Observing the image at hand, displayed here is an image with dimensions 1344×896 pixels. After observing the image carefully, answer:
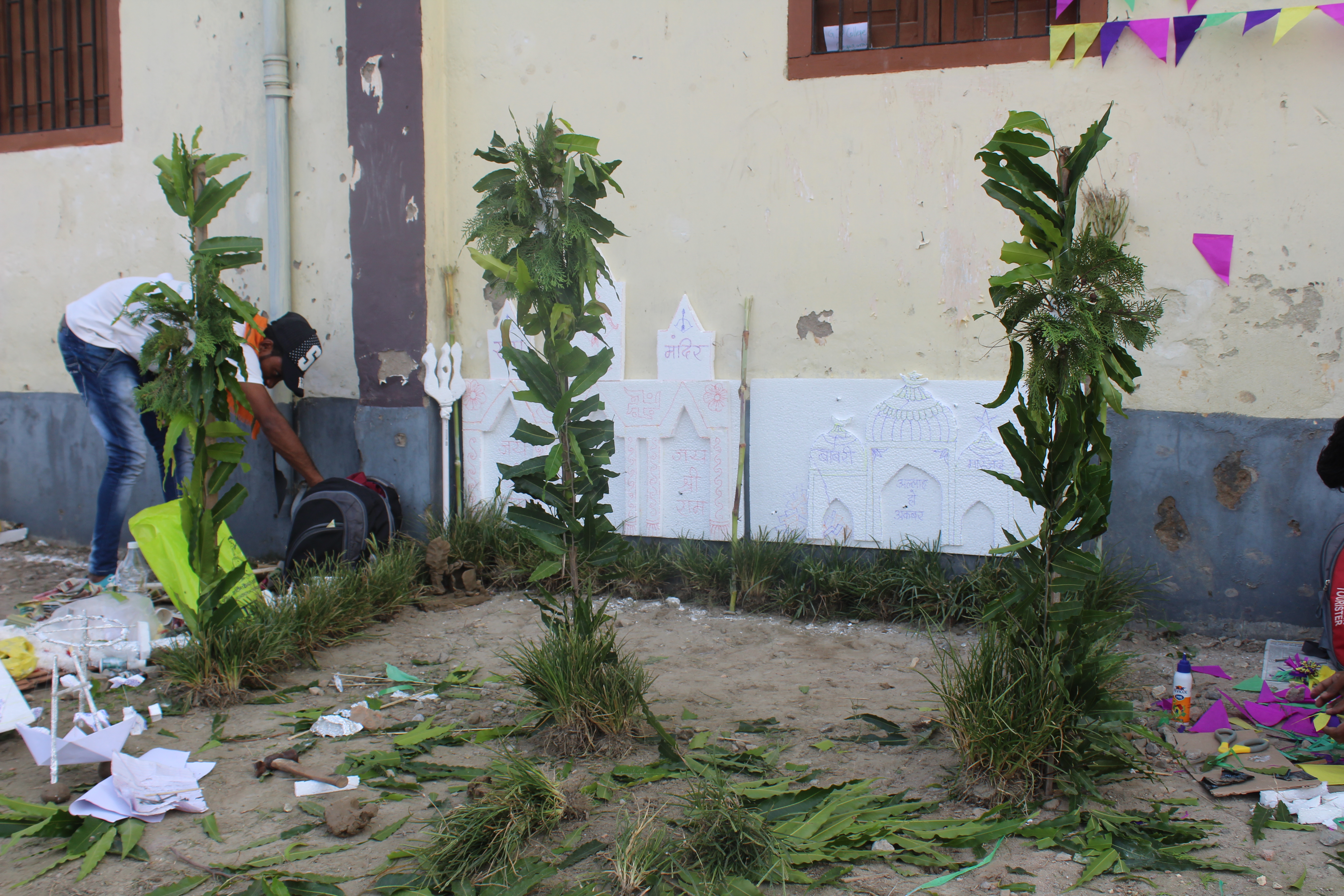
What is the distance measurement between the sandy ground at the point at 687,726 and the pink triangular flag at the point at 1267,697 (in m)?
0.34

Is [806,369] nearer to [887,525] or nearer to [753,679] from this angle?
[887,525]

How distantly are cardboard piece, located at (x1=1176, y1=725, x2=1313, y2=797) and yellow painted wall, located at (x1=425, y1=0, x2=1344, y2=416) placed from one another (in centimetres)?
181

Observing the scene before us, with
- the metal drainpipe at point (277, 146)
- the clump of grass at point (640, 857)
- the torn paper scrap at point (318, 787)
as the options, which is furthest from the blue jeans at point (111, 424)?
the clump of grass at point (640, 857)

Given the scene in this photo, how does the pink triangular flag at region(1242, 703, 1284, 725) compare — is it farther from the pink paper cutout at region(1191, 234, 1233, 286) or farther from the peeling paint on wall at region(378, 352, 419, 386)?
the peeling paint on wall at region(378, 352, 419, 386)

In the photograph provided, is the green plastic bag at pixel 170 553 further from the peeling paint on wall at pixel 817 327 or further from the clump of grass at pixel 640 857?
the peeling paint on wall at pixel 817 327

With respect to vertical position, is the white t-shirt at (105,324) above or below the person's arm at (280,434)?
above

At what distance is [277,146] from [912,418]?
4158mm

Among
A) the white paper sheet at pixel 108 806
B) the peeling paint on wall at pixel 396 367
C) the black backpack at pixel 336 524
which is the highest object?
the peeling paint on wall at pixel 396 367

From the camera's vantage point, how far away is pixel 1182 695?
3.18 metres

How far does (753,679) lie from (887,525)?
4.52ft

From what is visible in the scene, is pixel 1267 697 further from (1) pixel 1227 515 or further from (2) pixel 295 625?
(2) pixel 295 625

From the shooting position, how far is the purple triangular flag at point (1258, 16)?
3963mm

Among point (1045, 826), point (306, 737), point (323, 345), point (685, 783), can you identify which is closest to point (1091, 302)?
point (1045, 826)

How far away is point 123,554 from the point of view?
611 cm
